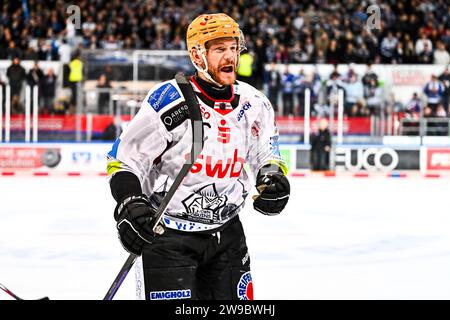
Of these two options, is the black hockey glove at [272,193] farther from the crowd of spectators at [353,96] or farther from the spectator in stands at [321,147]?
the crowd of spectators at [353,96]

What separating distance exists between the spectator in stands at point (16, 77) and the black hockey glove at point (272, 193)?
37.2 feet

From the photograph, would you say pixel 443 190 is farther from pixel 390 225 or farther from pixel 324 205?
pixel 390 225

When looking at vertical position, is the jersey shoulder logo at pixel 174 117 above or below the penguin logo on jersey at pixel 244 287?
above

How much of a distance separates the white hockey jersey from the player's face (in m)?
0.09

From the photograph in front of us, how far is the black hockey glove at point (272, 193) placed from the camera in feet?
9.90

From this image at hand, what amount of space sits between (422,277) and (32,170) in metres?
9.75

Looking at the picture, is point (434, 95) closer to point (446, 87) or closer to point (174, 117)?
point (446, 87)

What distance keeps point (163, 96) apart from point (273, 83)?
1210 centimetres

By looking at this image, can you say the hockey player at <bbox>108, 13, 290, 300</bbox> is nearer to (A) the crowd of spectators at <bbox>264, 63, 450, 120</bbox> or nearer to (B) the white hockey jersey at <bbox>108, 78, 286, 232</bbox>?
(B) the white hockey jersey at <bbox>108, 78, 286, 232</bbox>

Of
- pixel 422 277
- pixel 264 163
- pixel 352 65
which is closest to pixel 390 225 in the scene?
pixel 422 277

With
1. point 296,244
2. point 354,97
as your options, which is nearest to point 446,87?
point 354,97

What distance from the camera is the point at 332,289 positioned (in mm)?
5207

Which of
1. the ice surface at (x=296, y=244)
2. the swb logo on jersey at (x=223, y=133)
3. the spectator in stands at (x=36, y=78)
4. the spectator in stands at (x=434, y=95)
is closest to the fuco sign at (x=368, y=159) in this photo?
the spectator in stands at (x=434, y=95)

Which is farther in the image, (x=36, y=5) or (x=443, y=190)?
(x=36, y=5)
